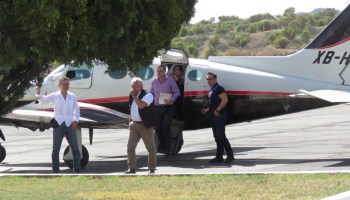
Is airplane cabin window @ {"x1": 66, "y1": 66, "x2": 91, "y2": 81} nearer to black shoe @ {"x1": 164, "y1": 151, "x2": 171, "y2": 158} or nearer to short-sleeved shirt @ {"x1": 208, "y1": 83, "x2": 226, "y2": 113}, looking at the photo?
black shoe @ {"x1": 164, "y1": 151, "x2": 171, "y2": 158}

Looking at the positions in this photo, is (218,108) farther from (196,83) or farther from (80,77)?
(80,77)

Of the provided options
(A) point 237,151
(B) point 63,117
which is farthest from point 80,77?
(A) point 237,151

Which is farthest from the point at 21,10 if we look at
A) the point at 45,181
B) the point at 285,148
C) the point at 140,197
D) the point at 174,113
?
the point at 285,148

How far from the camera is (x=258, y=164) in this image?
1788cm

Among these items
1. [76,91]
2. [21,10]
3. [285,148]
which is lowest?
[285,148]

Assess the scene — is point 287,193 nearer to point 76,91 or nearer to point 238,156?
point 238,156

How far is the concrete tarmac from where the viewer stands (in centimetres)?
1748

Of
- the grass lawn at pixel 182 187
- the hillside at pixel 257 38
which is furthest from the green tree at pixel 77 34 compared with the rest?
the hillside at pixel 257 38

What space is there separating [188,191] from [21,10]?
5158mm

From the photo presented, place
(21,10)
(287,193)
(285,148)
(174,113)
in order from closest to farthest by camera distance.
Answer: (21,10)
(287,193)
(174,113)
(285,148)

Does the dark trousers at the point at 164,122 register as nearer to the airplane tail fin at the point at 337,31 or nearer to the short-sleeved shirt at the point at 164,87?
the short-sleeved shirt at the point at 164,87

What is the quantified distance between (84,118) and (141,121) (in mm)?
3188

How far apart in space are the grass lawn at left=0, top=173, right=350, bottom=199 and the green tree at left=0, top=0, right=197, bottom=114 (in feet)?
10.4

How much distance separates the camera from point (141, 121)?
15820 mm
